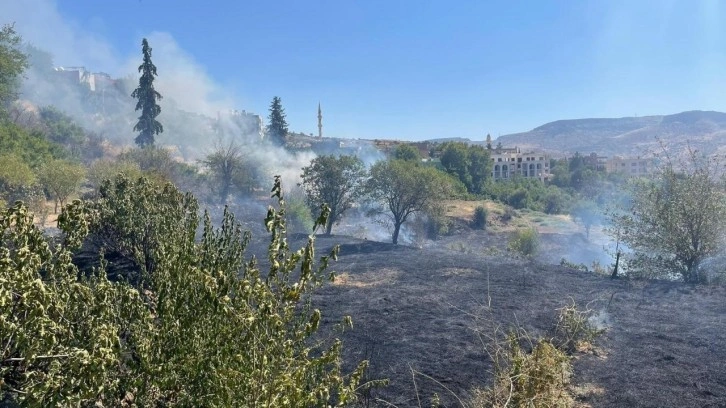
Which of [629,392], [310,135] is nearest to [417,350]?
[629,392]

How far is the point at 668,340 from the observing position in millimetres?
12633

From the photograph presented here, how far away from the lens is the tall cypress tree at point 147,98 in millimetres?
53000

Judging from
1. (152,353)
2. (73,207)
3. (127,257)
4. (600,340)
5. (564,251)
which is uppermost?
(73,207)

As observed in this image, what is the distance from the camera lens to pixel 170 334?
4543mm

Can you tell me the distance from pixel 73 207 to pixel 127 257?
1301cm

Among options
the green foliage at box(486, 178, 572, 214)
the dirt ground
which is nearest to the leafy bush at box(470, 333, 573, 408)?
the dirt ground

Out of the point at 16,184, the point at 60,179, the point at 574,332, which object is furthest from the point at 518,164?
the point at 574,332

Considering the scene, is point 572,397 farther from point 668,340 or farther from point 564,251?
point 564,251

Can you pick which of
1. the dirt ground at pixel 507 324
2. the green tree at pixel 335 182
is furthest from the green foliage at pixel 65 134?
the dirt ground at pixel 507 324

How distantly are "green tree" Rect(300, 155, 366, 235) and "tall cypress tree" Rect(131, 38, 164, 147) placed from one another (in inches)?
1105

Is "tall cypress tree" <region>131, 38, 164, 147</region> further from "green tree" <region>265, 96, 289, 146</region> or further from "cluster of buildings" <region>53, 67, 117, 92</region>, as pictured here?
"cluster of buildings" <region>53, 67, 117, 92</region>

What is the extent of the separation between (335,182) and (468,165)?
41.6m

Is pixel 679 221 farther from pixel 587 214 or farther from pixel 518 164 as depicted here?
pixel 518 164

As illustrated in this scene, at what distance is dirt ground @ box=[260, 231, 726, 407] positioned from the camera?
1000 cm
